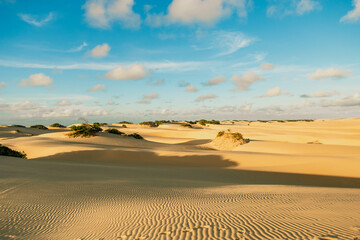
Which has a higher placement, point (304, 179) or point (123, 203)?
point (123, 203)

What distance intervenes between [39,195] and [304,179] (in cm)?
1123

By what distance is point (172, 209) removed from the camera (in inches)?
205

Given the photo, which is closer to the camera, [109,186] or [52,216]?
[52,216]

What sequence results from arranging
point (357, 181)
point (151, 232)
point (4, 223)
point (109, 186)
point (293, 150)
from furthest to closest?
point (293, 150)
point (357, 181)
point (109, 186)
point (4, 223)
point (151, 232)

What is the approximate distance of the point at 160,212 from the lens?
498cm

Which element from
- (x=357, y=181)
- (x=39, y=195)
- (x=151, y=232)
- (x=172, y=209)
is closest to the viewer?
(x=151, y=232)

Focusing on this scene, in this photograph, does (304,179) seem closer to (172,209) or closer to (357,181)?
(357,181)

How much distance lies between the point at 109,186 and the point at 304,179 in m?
9.35

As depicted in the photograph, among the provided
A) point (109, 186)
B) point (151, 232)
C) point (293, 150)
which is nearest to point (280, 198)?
point (151, 232)

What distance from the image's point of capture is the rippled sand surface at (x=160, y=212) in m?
3.81

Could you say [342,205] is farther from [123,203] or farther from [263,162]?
[263,162]

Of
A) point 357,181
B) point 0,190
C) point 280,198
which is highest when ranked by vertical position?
point 0,190

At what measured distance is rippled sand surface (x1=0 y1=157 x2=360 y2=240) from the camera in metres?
3.81

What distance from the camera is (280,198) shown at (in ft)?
20.6
